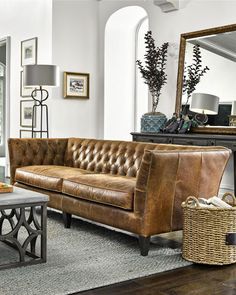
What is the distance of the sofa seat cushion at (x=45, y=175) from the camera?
4352mm

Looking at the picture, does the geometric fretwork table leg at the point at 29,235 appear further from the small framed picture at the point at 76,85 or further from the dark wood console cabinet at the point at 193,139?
the small framed picture at the point at 76,85

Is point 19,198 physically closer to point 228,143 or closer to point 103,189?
point 103,189

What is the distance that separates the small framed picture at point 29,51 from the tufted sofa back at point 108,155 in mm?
2327

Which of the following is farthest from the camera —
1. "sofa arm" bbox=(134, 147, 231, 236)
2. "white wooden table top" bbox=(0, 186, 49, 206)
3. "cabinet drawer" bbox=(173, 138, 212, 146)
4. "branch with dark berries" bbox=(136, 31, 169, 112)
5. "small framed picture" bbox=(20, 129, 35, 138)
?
"small framed picture" bbox=(20, 129, 35, 138)

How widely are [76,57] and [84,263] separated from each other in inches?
180

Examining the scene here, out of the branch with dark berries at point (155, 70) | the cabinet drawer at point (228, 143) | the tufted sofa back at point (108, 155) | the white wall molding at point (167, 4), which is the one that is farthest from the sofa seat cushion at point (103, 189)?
the white wall molding at point (167, 4)

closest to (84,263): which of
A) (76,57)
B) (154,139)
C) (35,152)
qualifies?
(35,152)

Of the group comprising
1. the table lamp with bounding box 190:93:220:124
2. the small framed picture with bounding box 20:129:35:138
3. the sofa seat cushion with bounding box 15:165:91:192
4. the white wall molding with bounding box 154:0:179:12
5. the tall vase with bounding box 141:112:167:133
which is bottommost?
the sofa seat cushion with bounding box 15:165:91:192

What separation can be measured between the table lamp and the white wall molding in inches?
46.7

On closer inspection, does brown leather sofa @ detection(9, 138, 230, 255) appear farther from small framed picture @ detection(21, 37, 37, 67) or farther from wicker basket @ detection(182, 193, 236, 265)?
small framed picture @ detection(21, 37, 37, 67)

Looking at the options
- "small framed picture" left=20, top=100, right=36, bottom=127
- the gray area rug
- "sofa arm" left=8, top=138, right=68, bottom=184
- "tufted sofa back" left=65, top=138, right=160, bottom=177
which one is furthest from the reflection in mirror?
"small framed picture" left=20, top=100, right=36, bottom=127

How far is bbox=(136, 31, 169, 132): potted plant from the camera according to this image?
595 centimetres

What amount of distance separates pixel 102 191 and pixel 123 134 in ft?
13.5

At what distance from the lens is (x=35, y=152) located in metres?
5.26
